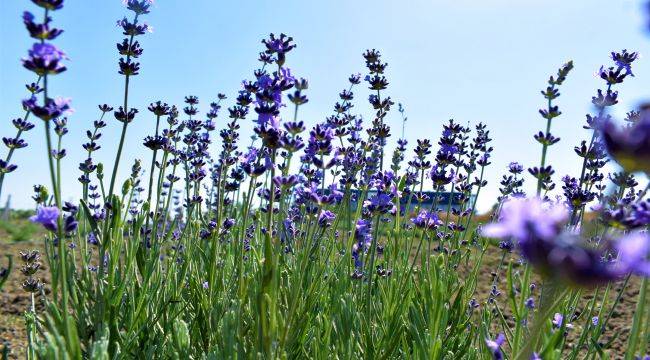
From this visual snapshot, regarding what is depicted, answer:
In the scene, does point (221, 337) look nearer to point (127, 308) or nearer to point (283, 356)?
point (283, 356)

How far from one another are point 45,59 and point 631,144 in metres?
1.35

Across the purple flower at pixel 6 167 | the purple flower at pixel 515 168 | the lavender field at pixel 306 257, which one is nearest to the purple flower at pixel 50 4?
the lavender field at pixel 306 257

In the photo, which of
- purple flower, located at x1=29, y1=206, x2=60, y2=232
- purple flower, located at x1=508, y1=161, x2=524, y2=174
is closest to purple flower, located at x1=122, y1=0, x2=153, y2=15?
purple flower, located at x1=29, y1=206, x2=60, y2=232

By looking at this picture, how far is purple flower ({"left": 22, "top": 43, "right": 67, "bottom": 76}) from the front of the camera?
146 centimetres

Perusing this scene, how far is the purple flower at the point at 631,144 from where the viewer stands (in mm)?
1001

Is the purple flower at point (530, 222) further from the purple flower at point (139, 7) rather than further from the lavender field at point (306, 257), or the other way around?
the purple flower at point (139, 7)

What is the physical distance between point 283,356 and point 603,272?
1.22m

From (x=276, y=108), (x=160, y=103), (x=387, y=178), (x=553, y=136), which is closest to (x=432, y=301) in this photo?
(x=387, y=178)

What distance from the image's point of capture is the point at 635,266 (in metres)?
0.94

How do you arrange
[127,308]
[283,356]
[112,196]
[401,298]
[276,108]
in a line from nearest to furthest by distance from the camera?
[283,356] → [276,108] → [112,196] → [127,308] → [401,298]

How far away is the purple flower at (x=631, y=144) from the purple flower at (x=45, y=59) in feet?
4.22

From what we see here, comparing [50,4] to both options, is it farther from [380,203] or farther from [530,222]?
[380,203]

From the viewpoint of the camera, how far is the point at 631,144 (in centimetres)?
101

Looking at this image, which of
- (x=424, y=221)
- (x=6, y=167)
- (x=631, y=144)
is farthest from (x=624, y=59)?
(x=6, y=167)
